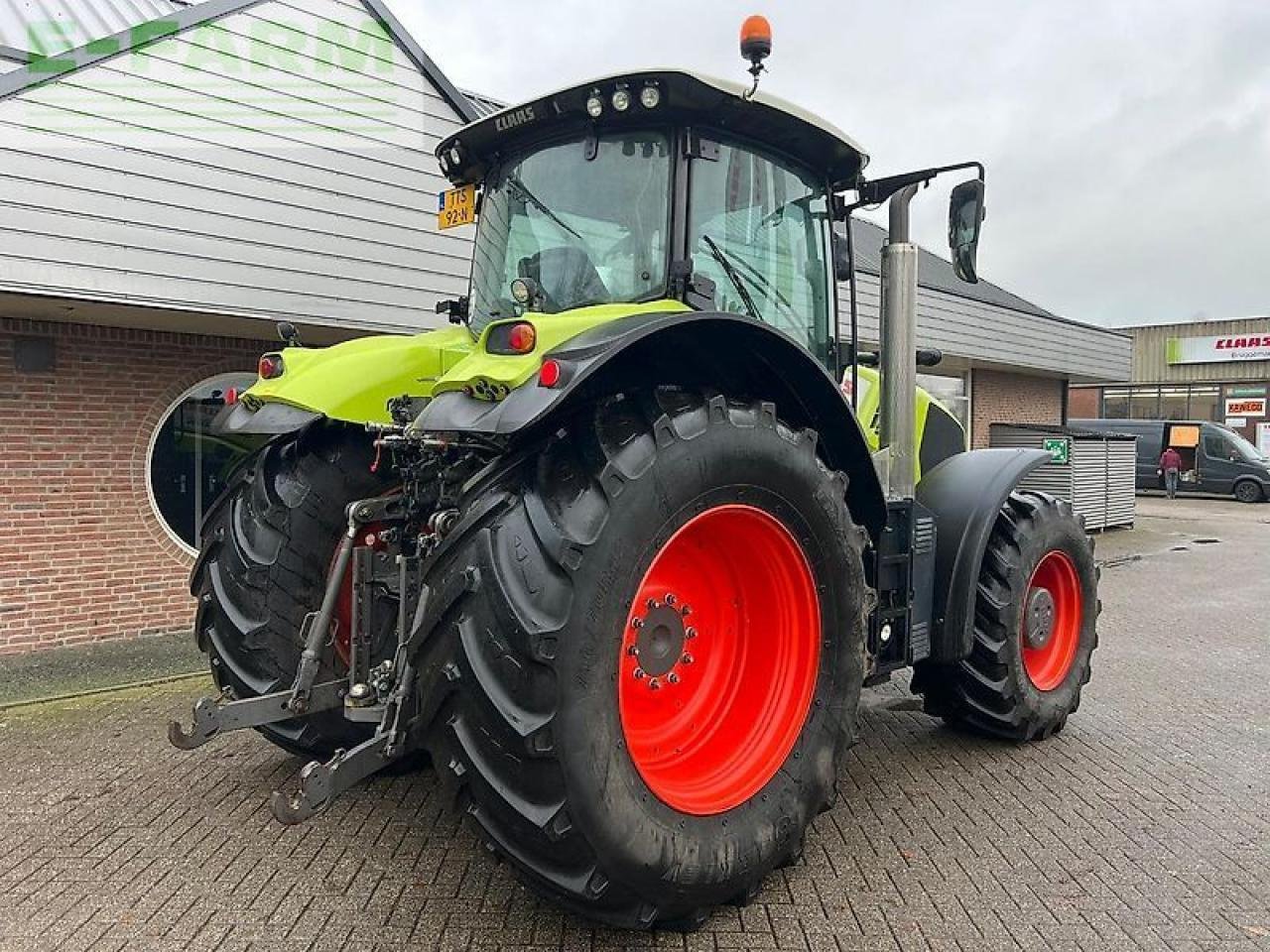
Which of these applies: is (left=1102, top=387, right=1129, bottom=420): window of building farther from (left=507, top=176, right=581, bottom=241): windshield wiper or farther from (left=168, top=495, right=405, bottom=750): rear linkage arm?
(left=168, top=495, right=405, bottom=750): rear linkage arm

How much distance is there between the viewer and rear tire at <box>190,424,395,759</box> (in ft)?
10.8

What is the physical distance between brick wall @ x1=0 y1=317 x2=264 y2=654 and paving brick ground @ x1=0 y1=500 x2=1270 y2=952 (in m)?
1.71

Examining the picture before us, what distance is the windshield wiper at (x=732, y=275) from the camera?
3176 mm

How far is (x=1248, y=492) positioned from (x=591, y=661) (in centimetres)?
2429

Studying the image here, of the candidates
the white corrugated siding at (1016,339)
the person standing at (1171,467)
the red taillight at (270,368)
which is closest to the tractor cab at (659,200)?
the red taillight at (270,368)

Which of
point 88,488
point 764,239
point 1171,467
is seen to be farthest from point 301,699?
point 1171,467

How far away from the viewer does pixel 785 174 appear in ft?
11.5

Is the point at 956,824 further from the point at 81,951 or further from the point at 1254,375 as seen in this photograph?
the point at 1254,375

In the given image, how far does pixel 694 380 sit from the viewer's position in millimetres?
2854

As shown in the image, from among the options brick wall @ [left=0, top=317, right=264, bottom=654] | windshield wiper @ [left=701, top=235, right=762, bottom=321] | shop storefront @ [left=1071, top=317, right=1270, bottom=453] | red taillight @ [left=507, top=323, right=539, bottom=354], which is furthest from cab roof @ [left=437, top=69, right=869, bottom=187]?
shop storefront @ [left=1071, top=317, right=1270, bottom=453]

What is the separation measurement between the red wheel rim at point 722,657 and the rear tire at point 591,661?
28 millimetres

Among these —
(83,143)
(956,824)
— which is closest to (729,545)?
(956,824)

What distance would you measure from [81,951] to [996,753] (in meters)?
3.50

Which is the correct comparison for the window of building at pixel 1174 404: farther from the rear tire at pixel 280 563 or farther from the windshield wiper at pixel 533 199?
the rear tire at pixel 280 563
